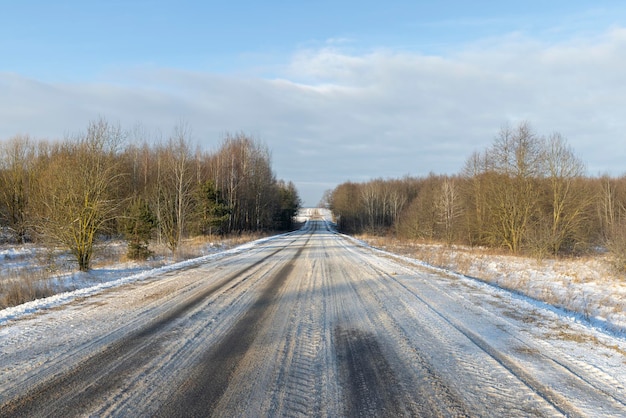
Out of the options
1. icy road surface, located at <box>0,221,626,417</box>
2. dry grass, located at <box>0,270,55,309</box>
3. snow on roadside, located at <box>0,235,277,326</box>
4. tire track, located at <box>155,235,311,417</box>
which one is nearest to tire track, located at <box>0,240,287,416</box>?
icy road surface, located at <box>0,221,626,417</box>

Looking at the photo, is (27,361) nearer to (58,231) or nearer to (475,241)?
(58,231)

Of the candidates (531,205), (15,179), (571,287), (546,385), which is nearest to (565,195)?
(531,205)

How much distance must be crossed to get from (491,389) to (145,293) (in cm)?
767

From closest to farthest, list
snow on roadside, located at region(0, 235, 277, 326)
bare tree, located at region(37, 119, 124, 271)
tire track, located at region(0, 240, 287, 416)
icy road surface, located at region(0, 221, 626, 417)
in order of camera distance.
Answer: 1. tire track, located at region(0, 240, 287, 416)
2. icy road surface, located at region(0, 221, 626, 417)
3. snow on roadside, located at region(0, 235, 277, 326)
4. bare tree, located at region(37, 119, 124, 271)

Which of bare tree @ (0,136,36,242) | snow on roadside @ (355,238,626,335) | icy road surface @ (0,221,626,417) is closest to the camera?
icy road surface @ (0,221,626,417)

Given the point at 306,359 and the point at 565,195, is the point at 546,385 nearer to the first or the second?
the point at 306,359

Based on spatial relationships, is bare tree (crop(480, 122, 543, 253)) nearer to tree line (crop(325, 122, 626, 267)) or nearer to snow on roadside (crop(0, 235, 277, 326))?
tree line (crop(325, 122, 626, 267))

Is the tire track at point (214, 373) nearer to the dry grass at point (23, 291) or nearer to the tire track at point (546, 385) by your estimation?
the tire track at point (546, 385)

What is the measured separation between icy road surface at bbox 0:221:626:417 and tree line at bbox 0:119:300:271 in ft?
20.5

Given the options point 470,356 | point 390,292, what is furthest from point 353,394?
point 390,292

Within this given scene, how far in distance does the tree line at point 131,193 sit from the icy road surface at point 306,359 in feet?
20.5

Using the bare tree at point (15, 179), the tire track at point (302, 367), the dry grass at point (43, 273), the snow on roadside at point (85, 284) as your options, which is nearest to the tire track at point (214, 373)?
the tire track at point (302, 367)

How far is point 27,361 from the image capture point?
445 centimetres

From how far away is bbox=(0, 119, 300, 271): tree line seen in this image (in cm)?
1299
